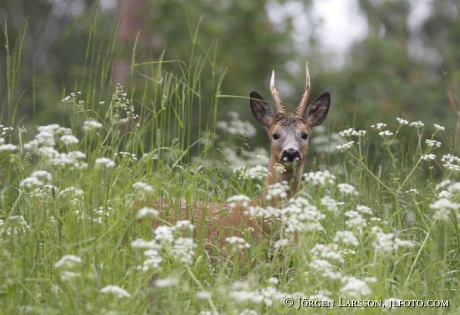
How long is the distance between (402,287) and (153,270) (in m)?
1.27

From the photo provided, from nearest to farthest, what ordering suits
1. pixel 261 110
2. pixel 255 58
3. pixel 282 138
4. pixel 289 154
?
pixel 289 154 < pixel 282 138 < pixel 261 110 < pixel 255 58

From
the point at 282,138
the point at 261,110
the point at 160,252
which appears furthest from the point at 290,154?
the point at 160,252

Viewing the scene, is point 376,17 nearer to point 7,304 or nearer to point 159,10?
point 159,10

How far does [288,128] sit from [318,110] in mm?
545

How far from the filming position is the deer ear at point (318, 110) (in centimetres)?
659

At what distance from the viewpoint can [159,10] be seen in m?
15.3

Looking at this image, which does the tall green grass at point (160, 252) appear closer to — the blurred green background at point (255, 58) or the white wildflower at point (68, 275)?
the white wildflower at point (68, 275)

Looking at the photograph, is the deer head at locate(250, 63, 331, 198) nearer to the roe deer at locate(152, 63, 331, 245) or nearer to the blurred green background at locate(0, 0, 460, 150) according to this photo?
the roe deer at locate(152, 63, 331, 245)

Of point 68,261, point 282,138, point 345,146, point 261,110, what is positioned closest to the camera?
point 68,261

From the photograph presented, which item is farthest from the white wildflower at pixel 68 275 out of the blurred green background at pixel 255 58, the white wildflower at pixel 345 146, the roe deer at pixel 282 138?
the blurred green background at pixel 255 58

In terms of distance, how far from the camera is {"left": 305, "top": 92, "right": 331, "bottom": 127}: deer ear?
21.6 feet

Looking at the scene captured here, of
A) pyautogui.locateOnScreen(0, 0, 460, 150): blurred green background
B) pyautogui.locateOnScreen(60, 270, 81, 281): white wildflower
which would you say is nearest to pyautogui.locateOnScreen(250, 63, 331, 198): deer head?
pyautogui.locateOnScreen(60, 270, 81, 281): white wildflower

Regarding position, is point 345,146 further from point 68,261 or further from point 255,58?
point 255,58

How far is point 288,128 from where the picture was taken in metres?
6.22
